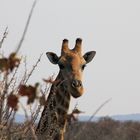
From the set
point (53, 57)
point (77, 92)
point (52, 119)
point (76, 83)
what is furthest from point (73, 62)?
point (52, 119)

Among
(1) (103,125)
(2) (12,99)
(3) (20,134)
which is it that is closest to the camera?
(2) (12,99)

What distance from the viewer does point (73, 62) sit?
10055 millimetres

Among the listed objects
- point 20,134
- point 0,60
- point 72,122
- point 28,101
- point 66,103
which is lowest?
point 66,103

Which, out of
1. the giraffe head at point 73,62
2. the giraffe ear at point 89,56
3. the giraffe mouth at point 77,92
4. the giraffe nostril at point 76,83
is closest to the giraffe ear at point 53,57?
the giraffe head at point 73,62

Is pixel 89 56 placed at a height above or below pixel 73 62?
below

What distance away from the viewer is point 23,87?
2037 millimetres

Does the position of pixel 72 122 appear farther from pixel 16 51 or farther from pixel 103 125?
pixel 16 51

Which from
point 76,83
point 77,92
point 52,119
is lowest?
point 77,92

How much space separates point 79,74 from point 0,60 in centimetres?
763

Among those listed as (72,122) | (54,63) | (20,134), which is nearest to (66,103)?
(54,63)

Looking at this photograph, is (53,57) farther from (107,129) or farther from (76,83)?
(107,129)

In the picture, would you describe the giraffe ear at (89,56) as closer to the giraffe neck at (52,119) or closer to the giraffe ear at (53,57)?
the giraffe ear at (53,57)

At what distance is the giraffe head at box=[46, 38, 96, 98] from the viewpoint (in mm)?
8741

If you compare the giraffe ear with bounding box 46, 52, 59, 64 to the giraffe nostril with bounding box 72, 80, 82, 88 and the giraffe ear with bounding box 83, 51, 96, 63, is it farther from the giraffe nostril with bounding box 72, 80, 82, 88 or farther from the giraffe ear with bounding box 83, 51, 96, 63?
the giraffe nostril with bounding box 72, 80, 82, 88
